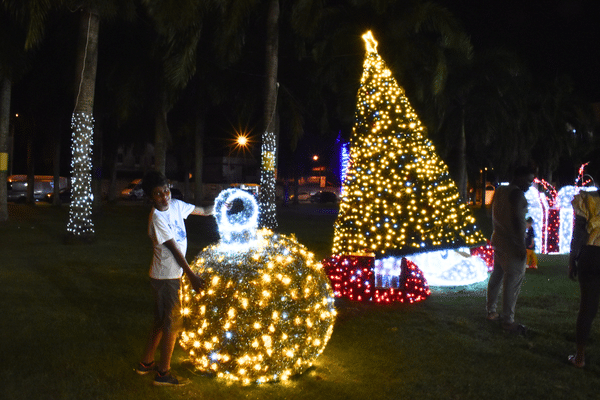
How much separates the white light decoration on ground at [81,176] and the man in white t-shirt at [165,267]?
35.1ft

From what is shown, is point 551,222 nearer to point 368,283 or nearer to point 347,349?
point 368,283

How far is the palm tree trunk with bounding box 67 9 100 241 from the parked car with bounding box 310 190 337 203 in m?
37.6

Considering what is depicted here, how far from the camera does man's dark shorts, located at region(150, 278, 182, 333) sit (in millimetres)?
4391

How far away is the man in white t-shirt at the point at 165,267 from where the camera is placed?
14.2 ft

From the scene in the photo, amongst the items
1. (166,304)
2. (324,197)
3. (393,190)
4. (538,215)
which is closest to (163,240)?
(166,304)

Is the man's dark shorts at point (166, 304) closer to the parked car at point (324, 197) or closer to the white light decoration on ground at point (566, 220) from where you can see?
the white light decoration on ground at point (566, 220)

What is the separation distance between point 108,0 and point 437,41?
50.9ft

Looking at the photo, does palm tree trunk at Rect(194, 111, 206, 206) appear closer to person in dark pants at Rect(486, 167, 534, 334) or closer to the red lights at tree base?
the red lights at tree base

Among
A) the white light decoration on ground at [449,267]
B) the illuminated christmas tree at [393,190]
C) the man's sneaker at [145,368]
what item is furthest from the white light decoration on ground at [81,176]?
the man's sneaker at [145,368]

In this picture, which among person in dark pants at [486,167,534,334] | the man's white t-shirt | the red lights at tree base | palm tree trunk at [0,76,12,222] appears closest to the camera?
the man's white t-shirt

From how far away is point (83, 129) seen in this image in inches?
568

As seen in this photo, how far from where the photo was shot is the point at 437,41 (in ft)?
80.9

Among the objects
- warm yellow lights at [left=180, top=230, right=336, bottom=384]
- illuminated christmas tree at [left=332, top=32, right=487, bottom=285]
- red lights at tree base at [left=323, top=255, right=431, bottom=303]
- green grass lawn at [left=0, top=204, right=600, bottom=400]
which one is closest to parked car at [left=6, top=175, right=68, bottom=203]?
green grass lawn at [left=0, top=204, right=600, bottom=400]

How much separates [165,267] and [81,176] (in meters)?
11.3
